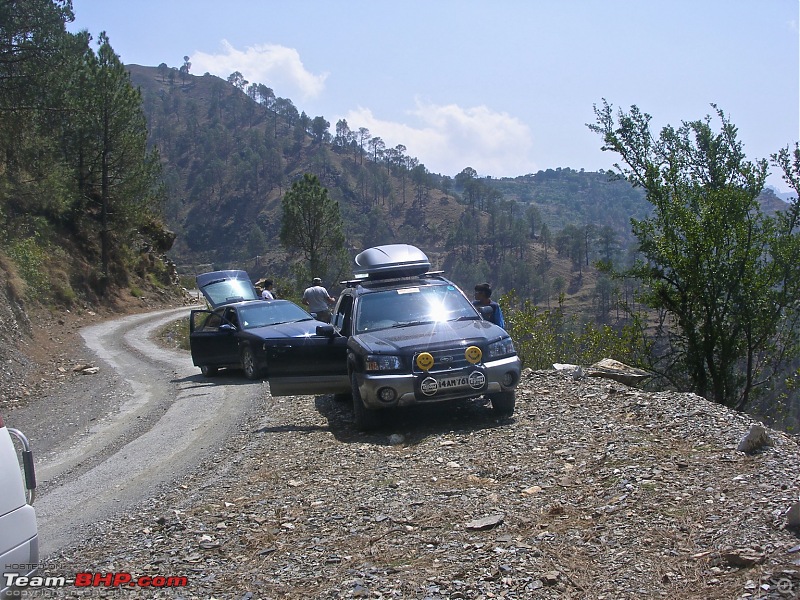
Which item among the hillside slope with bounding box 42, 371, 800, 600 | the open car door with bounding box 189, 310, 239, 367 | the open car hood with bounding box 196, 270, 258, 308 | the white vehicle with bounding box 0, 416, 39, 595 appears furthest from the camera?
the open car hood with bounding box 196, 270, 258, 308

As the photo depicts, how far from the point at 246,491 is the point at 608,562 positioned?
11.5ft

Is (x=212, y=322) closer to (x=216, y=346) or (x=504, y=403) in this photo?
(x=216, y=346)

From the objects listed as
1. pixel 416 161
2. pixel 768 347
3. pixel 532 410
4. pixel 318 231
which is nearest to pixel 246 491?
pixel 532 410

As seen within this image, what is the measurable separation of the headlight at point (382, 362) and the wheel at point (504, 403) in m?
1.24

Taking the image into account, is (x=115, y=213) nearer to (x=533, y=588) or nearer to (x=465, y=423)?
(x=465, y=423)

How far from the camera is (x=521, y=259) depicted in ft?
449

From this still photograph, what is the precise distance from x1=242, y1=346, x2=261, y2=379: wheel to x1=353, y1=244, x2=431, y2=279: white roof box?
423cm

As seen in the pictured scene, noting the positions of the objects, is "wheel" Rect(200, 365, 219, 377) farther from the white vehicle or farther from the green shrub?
the green shrub

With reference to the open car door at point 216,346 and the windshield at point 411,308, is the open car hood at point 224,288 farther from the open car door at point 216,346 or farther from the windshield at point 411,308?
the windshield at point 411,308

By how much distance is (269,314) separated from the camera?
15789 millimetres

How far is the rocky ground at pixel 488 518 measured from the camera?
4.26 m

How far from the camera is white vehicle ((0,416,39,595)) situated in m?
3.18

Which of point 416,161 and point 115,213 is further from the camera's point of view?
point 416,161

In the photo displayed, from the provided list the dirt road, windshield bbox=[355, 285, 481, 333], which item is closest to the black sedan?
the dirt road
